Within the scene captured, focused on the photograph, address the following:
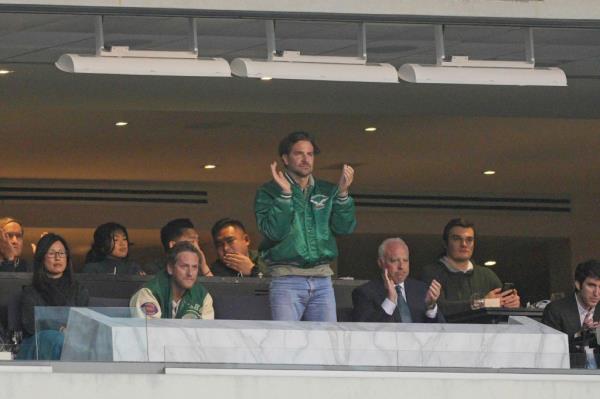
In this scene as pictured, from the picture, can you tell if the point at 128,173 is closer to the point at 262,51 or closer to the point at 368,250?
the point at 368,250

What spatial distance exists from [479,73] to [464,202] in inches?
445

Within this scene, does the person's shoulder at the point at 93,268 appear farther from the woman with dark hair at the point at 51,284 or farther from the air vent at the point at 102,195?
the air vent at the point at 102,195

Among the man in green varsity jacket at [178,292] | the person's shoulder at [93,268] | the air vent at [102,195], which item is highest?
the air vent at [102,195]

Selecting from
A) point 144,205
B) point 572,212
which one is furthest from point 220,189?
point 572,212

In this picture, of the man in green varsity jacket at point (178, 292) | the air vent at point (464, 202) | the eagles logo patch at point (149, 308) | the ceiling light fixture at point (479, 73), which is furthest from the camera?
the air vent at point (464, 202)

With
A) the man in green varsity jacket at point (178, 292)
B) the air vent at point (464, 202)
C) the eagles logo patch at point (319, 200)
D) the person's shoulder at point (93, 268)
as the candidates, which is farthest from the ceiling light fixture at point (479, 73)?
the air vent at point (464, 202)

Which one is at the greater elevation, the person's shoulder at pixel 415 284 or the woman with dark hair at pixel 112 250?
the woman with dark hair at pixel 112 250

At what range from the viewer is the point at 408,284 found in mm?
10750

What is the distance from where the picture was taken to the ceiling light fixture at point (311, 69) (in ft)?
35.2

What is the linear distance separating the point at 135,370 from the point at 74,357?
0.34m

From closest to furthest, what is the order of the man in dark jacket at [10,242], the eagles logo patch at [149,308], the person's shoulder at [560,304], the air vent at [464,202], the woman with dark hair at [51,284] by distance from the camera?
the eagles logo patch at [149,308] < the woman with dark hair at [51,284] < the person's shoulder at [560,304] < the man in dark jacket at [10,242] < the air vent at [464,202]

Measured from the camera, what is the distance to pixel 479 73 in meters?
11.1

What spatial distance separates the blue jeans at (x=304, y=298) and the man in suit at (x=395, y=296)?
0.61 meters

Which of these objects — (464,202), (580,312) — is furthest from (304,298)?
(464,202)
